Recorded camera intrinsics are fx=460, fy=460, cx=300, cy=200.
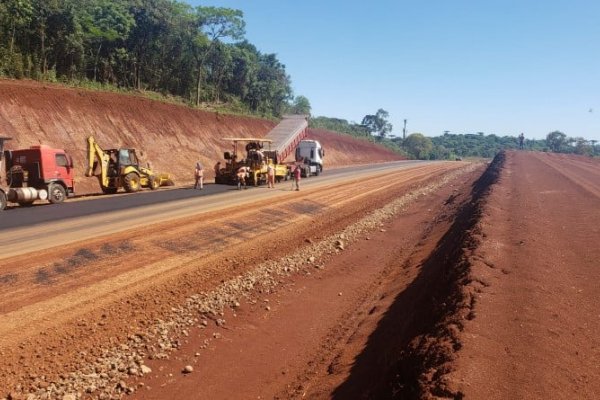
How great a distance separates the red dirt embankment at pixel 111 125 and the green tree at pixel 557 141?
4404 inches

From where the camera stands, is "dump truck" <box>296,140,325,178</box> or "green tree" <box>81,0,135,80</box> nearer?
"dump truck" <box>296,140,325,178</box>

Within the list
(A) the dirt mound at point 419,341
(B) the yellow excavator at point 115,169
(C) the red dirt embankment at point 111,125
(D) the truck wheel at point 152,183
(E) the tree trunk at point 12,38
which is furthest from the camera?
(E) the tree trunk at point 12,38

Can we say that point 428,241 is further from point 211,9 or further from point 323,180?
point 211,9

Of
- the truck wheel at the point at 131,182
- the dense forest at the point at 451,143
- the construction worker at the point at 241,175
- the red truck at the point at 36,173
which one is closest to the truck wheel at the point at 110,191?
the truck wheel at the point at 131,182

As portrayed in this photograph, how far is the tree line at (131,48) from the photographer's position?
31266 mm

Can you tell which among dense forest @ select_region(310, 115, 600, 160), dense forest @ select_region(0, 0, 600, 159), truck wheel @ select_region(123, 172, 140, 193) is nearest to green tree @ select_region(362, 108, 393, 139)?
dense forest @ select_region(310, 115, 600, 160)

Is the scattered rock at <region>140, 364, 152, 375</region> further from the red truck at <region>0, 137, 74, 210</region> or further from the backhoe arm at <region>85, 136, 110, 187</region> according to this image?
the backhoe arm at <region>85, 136, 110, 187</region>

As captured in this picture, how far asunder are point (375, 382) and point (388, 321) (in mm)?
2674

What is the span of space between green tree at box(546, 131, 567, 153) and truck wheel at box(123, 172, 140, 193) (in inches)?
5214

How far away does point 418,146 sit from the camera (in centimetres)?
11525

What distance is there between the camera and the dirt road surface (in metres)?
5.74

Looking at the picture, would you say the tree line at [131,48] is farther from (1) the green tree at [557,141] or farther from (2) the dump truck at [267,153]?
(1) the green tree at [557,141]

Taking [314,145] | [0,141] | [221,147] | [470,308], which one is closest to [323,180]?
[314,145]

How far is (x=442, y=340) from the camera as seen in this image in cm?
600
